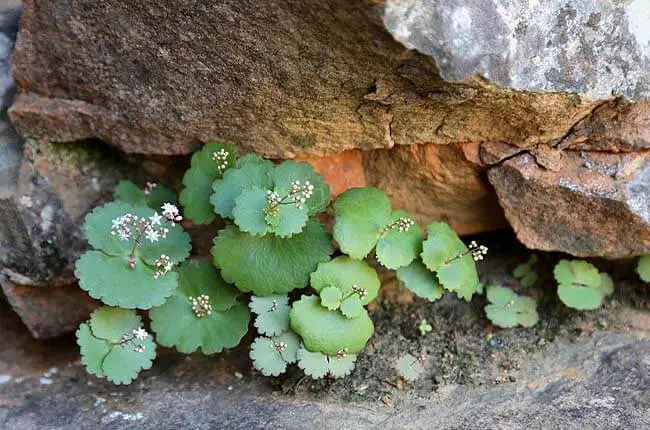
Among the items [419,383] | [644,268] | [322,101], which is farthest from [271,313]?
[644,268]

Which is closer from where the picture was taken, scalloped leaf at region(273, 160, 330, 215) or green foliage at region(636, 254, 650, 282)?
Result: scalloped leaf at region(273, 160, 330, 215)

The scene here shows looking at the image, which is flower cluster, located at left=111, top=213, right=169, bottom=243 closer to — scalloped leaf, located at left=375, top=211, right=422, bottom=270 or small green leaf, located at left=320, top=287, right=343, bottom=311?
small green leaf, located at left=320, top=287, right=343, bottom=311

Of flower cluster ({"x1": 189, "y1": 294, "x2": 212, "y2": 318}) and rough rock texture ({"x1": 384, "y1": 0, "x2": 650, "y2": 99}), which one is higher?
rough rock texture ({"x1": 384, "y1": 0, "x2": 650, "y2": 99})

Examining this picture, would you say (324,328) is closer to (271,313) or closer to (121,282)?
(271,313)

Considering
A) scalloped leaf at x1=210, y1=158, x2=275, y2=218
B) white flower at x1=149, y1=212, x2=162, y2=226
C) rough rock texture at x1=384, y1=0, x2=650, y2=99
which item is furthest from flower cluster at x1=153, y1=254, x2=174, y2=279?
rough rock texture at x1=384, y1=0, x2=650, y2=99

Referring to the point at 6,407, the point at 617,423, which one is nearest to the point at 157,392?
the point at 6,407

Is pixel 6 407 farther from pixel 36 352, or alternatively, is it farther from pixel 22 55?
pixel 22 55
